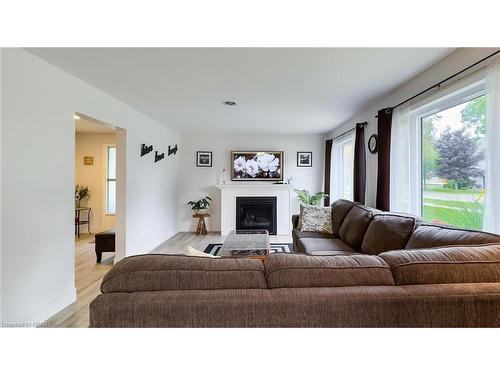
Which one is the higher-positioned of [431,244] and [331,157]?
[331,157]

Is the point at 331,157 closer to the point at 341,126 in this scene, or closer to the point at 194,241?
the point at 341,126

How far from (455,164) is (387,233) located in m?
0.91

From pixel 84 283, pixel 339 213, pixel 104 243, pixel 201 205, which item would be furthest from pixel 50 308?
pixel 201 205

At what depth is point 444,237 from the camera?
1638mm

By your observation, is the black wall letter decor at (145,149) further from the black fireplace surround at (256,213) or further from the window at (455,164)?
the window at (455,164)

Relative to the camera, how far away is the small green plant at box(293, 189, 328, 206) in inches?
205

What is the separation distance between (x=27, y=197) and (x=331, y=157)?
490cm

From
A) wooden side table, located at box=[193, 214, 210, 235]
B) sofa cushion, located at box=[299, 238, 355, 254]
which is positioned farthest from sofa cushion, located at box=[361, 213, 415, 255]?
wooden side table, located at box=[193, 214, 210, 235]

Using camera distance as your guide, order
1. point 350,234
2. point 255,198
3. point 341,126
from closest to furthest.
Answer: point 350,234 < point 341,126 < point 255,198

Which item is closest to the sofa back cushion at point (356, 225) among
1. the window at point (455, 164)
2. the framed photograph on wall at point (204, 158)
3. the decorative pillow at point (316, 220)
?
the decorative pillow at point (316, 220)

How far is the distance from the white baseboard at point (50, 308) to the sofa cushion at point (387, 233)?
9.93 feet

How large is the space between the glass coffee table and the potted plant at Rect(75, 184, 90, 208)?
3960 mm

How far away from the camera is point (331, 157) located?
5.28 meters
